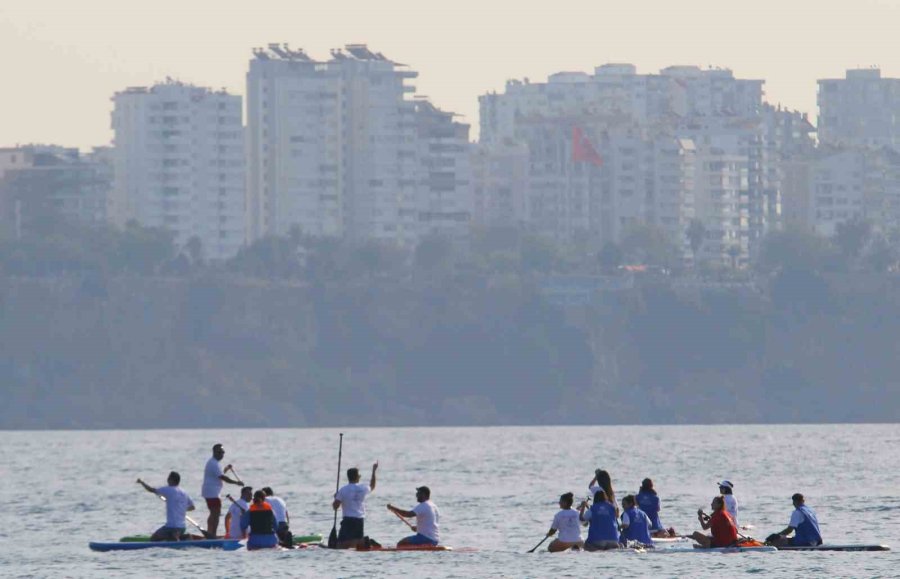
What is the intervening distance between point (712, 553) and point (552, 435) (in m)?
105

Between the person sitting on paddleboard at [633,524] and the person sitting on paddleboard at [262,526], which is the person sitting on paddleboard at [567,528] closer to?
the person sitting on paddleboard at [633,524]

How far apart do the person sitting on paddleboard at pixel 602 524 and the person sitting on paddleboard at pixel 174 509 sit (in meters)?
8.23

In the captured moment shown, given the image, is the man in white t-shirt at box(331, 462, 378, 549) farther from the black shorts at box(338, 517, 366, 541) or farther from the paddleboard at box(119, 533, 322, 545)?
the paddleboard at box(119, 533, 322, 545)

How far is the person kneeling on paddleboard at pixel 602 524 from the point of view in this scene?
52844mm

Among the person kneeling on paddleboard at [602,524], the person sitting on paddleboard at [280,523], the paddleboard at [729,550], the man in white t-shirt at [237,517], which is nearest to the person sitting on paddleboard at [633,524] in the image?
the paddleboard at [729,550]

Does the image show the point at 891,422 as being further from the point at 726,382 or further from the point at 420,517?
the point at 420,517

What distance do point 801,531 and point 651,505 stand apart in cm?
314

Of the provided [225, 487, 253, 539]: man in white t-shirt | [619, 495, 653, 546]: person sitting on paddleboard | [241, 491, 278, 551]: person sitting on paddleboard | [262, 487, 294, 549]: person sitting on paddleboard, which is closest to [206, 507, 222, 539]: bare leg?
[225, 487, 253, 539]: man in white t-shirt

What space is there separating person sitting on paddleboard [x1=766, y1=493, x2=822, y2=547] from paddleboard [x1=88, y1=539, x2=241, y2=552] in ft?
34.7

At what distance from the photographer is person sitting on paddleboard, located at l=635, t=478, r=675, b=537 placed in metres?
55.4

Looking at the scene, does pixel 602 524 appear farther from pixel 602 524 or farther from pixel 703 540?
pixel 703 540

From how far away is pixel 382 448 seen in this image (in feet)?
449

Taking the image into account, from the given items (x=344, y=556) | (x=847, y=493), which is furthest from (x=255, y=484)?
(x=344, y=556)

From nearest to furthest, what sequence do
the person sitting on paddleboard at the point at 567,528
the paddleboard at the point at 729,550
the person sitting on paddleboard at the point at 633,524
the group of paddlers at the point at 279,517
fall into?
the person sitting on paddleboard at the point at 567,528 → the person sitting on paddleboard at the point at 633,524 → the paddleboard at the point at 729,550 → the group of paddlers at the point at 279,517
